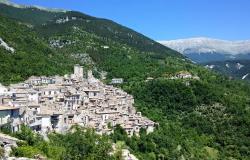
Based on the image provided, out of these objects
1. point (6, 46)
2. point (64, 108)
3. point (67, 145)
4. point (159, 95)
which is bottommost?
point (67, 145)

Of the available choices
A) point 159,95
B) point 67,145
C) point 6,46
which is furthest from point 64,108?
point 6,46

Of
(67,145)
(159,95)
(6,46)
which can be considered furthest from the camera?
(159,95)

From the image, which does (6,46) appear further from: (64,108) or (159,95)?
(64,108)

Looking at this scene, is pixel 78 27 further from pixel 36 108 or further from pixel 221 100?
pixel 36 108

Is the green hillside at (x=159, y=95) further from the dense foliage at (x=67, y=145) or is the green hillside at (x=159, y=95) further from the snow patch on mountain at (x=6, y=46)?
the snow patch on mountain at (x=6, y=46)

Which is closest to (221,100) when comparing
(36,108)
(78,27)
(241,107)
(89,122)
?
(241,107)

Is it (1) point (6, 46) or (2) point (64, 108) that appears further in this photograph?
(1) point (6, 46)

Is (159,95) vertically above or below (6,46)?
below
